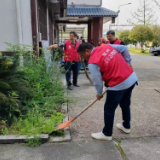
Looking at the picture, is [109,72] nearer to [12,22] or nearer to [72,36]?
[72,36]

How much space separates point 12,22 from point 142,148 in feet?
14.7

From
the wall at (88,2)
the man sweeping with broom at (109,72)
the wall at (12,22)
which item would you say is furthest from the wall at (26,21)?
the wall at (88,2)

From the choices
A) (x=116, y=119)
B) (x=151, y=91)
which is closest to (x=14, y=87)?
(x=116, y=119)

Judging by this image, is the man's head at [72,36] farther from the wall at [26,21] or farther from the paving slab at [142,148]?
the paving slab at [142,148]

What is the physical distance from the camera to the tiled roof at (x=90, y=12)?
10370 millimetres

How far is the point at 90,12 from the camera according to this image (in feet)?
35.7

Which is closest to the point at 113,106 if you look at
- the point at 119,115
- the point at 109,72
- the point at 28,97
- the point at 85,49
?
the point at 109,72

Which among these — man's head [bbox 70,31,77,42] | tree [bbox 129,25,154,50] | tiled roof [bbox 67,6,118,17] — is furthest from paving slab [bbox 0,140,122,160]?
tree [bbox 129,25,154,50]

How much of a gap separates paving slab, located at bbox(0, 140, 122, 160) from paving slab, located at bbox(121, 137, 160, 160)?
17 cm

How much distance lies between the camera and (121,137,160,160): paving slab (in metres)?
2.58

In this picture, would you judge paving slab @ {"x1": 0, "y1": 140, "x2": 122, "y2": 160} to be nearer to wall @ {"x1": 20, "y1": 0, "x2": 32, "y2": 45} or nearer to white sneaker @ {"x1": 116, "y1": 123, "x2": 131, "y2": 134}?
white sneaker @ {"x1": 116, "y1": 123, "x2": 131, "y2": 134}

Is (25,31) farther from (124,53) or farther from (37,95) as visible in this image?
(124,53)

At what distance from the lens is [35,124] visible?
10.2 ft

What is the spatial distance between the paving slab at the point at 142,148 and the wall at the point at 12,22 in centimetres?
394
